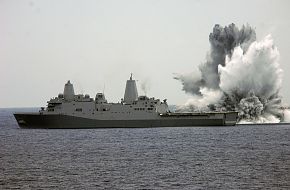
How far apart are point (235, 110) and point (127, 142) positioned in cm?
3511

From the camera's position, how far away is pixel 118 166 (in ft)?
140

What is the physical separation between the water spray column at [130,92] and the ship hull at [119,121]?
15.7 feet

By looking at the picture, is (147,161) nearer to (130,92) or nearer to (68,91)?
(68,91)

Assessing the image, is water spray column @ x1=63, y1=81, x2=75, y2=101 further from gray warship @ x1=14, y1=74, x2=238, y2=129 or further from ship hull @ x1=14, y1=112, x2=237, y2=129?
ship hull @ x1=14, y1=112, x2=237, y2=129

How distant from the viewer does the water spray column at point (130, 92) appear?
8769 cm

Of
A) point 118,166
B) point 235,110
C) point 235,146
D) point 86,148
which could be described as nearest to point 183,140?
point 235,146

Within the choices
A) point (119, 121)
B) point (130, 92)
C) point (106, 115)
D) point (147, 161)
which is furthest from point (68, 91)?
point (147, 161)

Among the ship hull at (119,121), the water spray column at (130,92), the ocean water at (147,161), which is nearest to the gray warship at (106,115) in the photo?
the ship hull at (119,121)

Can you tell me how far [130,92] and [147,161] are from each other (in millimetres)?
43153

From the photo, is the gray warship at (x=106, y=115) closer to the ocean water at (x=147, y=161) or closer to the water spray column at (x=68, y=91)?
the water spray column at (x=68, y=91)

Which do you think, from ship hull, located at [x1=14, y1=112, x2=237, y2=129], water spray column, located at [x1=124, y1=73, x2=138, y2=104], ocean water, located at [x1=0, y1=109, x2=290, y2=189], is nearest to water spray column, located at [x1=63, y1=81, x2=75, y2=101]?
ship hull, located at [x1=14, y1=112, x2=237, y2=129]

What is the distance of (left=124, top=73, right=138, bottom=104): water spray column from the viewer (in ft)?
288

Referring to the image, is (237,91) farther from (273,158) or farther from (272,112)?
(273,158)

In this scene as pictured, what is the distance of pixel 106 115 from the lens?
3248 inches
